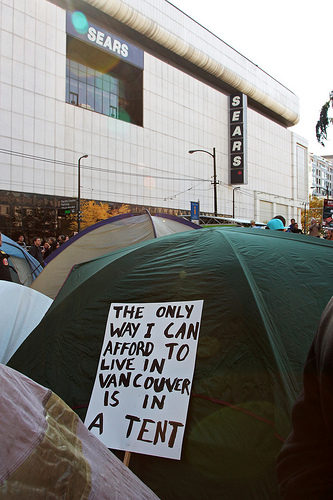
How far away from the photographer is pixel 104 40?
36.7m

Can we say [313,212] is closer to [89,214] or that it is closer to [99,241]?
[89,214]

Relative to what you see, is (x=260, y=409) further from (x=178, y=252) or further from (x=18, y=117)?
(x=18, y=117)

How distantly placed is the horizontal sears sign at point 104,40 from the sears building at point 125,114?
0.10 meters

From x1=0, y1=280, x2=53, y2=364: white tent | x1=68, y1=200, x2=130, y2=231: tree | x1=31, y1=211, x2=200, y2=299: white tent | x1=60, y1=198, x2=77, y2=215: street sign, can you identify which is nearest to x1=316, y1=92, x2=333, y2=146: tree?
x1=31, y1=211, x2=200, y2=299: white tent

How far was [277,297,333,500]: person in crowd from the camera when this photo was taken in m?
0.92

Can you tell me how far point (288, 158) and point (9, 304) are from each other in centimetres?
6408

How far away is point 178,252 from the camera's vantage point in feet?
9.59

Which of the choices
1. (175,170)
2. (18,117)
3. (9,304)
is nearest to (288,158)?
(175,170)

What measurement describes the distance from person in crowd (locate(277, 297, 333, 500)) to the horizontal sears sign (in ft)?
131

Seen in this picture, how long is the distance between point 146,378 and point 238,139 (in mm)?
50691

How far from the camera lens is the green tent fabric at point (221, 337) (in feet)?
6.71

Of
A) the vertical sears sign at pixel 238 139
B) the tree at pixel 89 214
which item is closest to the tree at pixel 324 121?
the tree at pixel 89 214

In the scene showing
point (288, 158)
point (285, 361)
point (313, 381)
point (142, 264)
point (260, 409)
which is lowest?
point (260, 409)

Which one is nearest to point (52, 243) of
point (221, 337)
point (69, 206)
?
point (221, 337)
